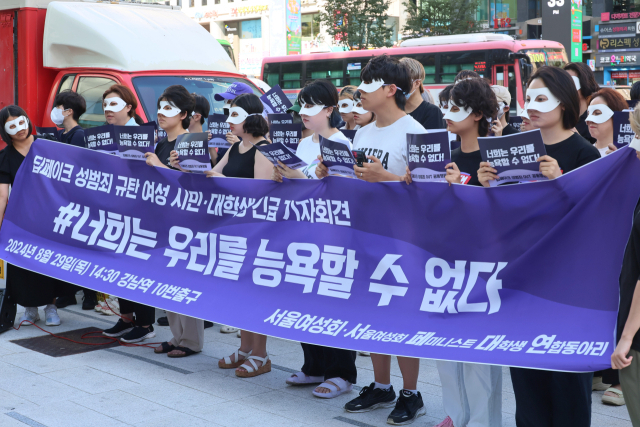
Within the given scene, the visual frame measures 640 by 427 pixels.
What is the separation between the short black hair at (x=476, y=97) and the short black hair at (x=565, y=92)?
339 mm

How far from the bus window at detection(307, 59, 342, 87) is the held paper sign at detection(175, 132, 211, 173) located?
19.3 metres

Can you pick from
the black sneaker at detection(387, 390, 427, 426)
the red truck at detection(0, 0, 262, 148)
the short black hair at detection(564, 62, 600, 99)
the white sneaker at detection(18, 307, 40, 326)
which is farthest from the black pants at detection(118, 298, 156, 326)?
the short black hair at detection(564, 62, 600, 99)

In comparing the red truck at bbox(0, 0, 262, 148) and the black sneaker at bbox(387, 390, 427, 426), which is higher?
the red truck at bbox(0, 0, 262, 148)

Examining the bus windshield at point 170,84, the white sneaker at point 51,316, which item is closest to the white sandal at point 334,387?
the white sneaker at point 51,316

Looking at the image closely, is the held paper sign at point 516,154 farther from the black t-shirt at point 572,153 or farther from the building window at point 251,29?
the building window at point 251,29

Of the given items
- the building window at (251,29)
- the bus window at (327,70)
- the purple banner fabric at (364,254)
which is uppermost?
the building window at (251,29)

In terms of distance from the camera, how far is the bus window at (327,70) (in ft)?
79.0

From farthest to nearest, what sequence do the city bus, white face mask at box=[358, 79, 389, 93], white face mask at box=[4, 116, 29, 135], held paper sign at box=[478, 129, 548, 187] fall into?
the city bus < white face mask at box=[4, 116, 29, 135] < white face mask at box=[358, 79, 389, 93] < held paper sign at box=[478, 129, 548, 187]

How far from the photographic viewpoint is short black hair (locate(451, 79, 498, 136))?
3.90 meters

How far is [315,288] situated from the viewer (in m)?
4.38

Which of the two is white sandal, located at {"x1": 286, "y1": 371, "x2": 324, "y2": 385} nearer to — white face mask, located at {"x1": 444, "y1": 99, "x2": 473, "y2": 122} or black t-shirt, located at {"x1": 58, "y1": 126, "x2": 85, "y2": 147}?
white face mask, located at {"x1": 444, "y1": 99, "x2": 473, "y2": 122}

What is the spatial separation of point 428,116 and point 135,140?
235 cm

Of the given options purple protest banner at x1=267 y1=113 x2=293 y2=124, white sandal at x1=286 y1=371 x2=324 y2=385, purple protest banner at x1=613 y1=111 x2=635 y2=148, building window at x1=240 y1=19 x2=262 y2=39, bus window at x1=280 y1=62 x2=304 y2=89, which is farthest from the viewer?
building window at x1=240 y1=19 x2=262 y2=39

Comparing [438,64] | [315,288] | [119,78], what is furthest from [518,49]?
[315,288]
